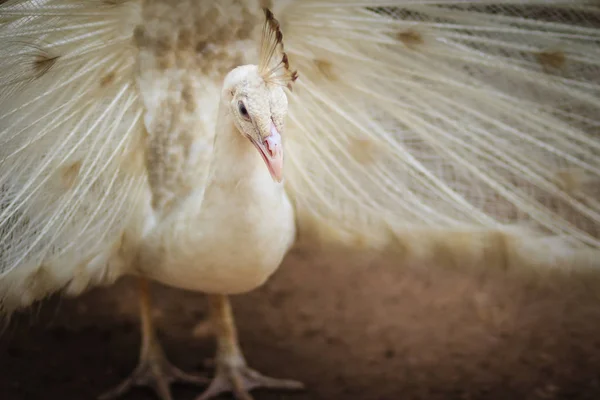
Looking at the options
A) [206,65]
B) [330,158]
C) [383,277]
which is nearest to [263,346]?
[383,277]

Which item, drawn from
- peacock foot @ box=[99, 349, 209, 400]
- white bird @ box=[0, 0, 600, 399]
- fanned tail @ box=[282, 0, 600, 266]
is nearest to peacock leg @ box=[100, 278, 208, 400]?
peacock foot @ box=[99, 349, 209, 400]

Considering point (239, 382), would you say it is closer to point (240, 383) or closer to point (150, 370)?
point (240, 383)

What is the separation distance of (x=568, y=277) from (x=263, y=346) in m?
1.26

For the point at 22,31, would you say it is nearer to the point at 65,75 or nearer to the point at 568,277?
the point at 65,75

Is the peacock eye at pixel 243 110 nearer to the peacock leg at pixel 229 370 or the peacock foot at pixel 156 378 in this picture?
the peacock leg at pixel 229 370

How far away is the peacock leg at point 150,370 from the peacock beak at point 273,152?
104 cm

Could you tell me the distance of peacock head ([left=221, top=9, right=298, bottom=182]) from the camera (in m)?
1.57

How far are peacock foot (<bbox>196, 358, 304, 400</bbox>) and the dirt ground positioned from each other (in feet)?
0.16

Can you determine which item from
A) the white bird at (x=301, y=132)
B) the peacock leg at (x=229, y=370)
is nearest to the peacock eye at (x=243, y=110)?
the white bird at (x=301, y=132)

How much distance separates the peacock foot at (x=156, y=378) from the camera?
2.41m

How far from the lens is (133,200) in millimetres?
1992

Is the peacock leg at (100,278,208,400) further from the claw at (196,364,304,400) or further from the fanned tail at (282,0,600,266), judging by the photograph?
the fanned tail at (282,0,600,266)

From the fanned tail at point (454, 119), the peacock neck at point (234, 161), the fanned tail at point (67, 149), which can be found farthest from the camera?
Result: the fanned tail at point (454, 119)

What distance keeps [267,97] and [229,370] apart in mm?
1211
